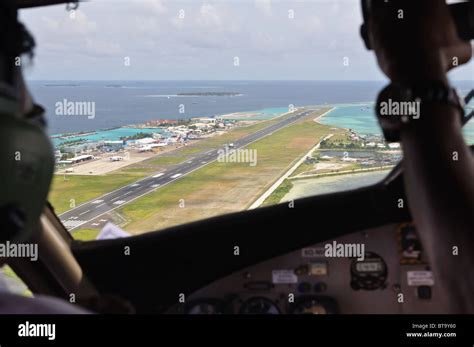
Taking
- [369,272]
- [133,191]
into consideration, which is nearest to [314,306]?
[369,272]

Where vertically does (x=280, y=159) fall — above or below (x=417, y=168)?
above

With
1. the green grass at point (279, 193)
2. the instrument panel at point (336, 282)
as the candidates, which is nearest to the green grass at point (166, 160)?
the green grass at point (279, 193)

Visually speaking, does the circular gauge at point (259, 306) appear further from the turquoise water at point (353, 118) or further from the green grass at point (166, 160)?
the turquoise water at point (353, 118)

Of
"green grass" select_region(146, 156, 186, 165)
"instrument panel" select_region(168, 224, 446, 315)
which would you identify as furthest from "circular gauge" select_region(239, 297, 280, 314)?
"green grass" select_region(146, 156, 186, 165)

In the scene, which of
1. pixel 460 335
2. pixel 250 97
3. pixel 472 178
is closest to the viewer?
pixel 472 178

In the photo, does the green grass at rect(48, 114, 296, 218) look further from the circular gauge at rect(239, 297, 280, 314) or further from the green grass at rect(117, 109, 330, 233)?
the circular gauge at rect(239, 297, 280, 314)

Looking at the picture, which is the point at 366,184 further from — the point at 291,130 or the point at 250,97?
the point at 250,97

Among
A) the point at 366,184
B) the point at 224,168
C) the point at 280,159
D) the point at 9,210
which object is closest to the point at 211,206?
the point at 224,168
